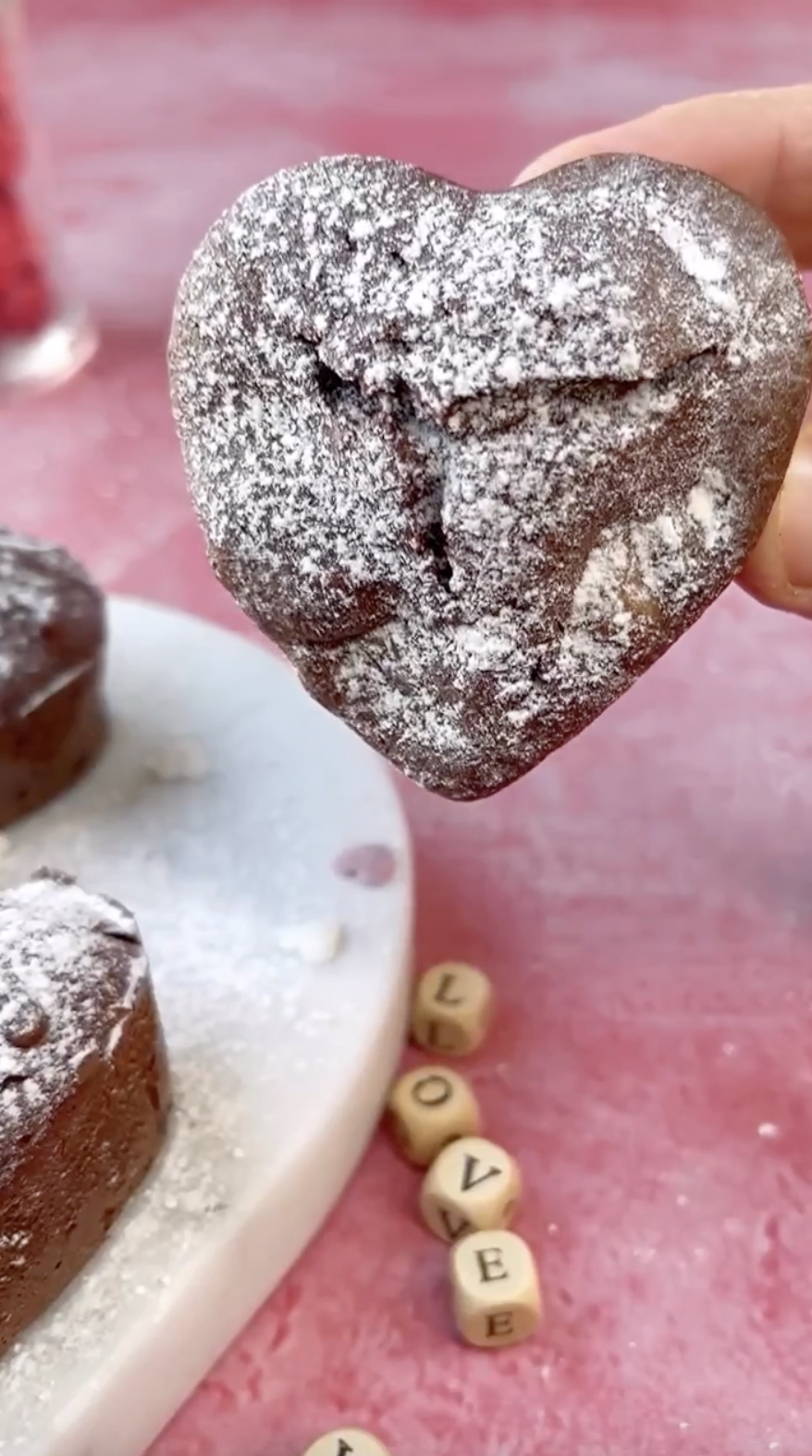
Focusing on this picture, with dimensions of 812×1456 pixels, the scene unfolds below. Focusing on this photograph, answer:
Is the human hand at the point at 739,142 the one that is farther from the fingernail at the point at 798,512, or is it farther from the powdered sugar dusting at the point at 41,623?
the powdered sugar dusting at the point at 41,623

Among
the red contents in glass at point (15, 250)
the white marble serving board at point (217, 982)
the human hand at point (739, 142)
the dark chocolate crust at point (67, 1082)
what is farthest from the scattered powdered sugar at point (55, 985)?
the red contents in glass at point (15, 250)

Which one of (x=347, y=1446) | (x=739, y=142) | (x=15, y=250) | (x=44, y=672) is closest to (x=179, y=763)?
(x=44, y=672)

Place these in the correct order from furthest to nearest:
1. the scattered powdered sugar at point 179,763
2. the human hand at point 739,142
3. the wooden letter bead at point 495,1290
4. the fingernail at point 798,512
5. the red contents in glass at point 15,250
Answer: the red contents in glass at point 15,250
the scattered powdered sugar at point 179,763
the human hand at point 739,142
the wooden letter bead at point 495,1290
the fingernail at point 798,512

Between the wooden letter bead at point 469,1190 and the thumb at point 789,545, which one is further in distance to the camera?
the wooden letter bead at point 469,1190

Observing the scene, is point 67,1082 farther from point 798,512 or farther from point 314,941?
point 798,512

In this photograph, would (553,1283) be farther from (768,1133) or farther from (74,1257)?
(74,1257)

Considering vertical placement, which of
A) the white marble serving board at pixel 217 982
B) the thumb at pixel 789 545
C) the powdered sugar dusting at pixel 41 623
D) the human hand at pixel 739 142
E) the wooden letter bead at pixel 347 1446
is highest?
the human hand at pixel 739 142

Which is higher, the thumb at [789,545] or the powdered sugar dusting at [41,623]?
the thumb at [789,545]
